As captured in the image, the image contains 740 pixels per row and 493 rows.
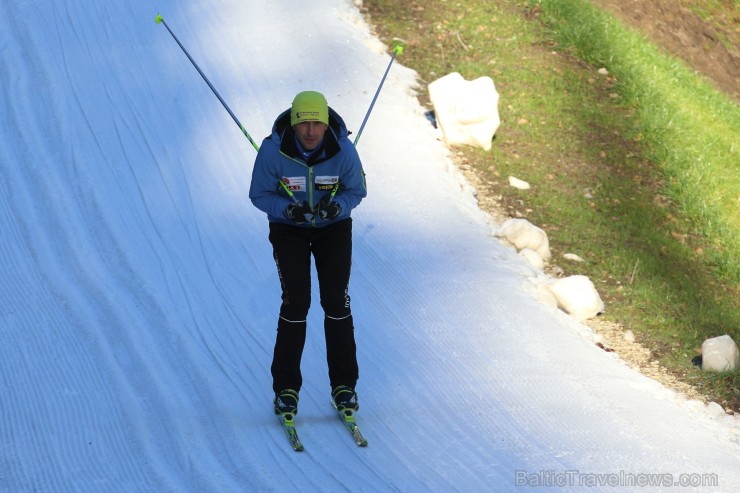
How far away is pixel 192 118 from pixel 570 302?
4196 millimetres

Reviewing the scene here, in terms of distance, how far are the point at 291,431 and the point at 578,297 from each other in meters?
3.47

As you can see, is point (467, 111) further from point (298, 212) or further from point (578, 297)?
point (298, 212)

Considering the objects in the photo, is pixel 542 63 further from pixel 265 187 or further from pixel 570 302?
pixel 265 187

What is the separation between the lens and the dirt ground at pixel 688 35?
14469mm

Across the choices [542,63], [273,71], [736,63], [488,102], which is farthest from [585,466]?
[736,63]

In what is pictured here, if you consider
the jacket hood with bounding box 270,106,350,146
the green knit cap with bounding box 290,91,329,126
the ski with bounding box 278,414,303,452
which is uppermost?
the green knit cap with bounding box 290,91,329,126

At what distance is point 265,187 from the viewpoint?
5609mm

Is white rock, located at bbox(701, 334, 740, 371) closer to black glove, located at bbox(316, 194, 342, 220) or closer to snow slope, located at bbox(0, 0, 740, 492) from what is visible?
snow slope, located at bbox(0, 0, 740, 492)

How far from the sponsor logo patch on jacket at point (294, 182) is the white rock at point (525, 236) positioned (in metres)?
4.18

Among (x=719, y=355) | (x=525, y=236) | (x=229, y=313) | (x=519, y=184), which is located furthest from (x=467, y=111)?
(x=229, y=313)

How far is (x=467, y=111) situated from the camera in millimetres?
10977

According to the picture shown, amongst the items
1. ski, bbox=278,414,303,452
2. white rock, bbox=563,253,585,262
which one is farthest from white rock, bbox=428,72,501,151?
ski, bbox=278,414,303,452

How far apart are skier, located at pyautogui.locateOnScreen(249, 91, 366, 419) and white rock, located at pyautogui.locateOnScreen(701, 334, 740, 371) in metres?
3.40

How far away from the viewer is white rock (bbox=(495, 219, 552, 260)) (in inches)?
372
